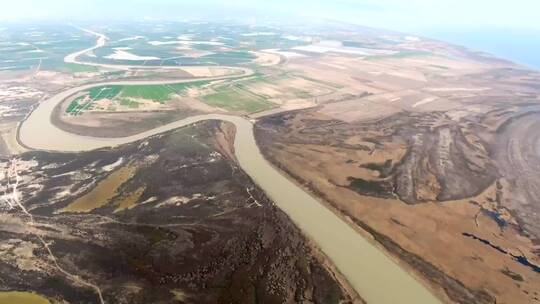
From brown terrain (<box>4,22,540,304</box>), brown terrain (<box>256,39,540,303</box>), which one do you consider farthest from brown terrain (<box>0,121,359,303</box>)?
brown terrain (<box>256,39,540,303</box>)

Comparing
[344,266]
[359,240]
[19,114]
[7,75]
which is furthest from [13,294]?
[7,75]

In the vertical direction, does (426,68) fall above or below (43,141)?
above

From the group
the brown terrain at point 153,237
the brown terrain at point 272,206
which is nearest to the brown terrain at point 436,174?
the brown terrain at point 272,206

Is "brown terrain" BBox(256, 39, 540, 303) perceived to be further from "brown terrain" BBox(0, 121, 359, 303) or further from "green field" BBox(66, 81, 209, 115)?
"green field" BBox(66, 81, 209, 115)

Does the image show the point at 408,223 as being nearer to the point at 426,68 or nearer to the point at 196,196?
the point at 196,196

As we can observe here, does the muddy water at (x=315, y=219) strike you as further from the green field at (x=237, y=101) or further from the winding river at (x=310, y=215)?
the green field at (x=237, y=101)
